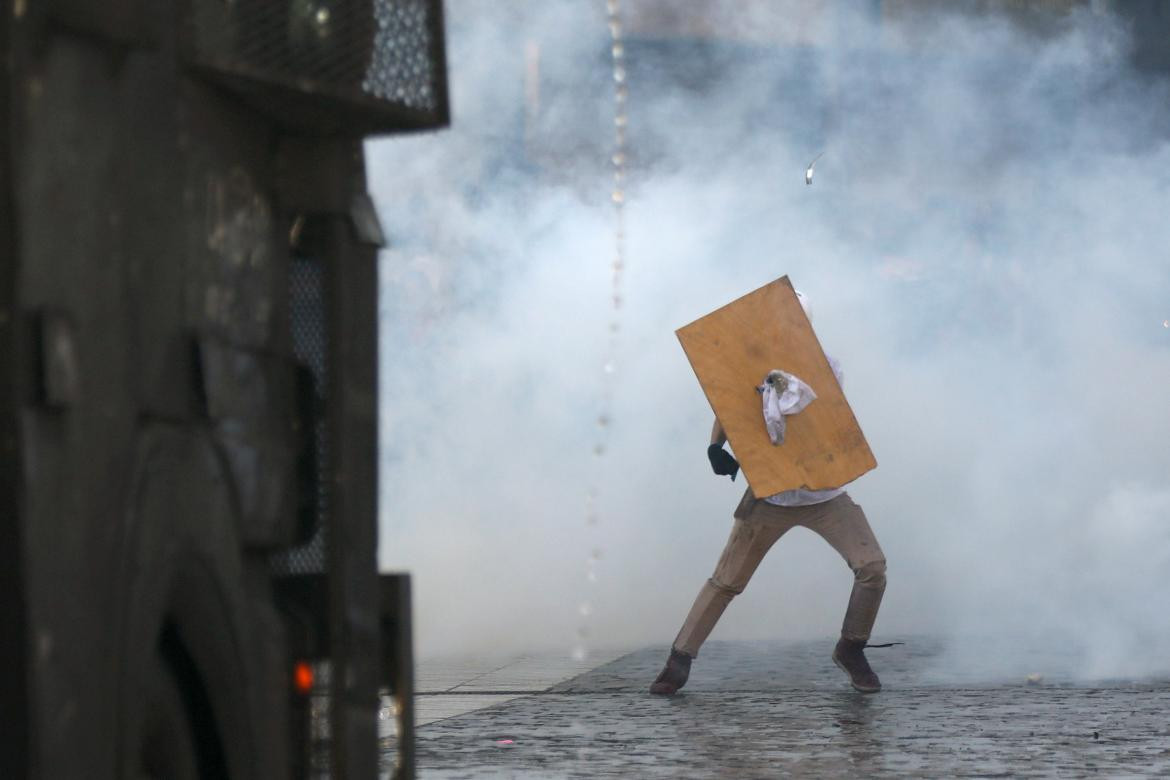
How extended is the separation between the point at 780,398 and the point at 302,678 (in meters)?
4.96

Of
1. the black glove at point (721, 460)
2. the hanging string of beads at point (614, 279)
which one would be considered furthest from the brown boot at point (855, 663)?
the hanging string of beads at point (614, 279)

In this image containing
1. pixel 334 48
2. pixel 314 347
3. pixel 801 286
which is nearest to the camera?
pixel 334 48

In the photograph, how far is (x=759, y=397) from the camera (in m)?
8.45

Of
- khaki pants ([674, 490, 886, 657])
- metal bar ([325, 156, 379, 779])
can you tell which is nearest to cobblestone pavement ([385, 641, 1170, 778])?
khaki pants ([674, 490, 886, 657])

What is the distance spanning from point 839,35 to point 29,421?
12.2 metres

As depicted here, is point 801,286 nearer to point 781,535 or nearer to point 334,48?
point 781,535

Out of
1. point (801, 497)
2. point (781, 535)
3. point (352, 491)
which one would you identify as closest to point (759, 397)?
point (801, 497)

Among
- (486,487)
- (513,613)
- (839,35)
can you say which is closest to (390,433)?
(486,487)

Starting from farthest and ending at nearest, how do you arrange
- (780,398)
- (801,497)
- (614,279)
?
(614,279) → (801,497) → (780,398)

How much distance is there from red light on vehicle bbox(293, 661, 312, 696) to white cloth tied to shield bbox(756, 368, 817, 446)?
191 inches

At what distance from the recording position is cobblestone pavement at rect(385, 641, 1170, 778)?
242 inches

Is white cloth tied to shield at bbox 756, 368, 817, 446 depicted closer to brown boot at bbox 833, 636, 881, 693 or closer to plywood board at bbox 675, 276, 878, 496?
plywood board at bbox 675, 276, 878, 496

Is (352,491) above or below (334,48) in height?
below

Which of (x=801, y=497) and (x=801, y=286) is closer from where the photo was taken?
(x=801, y=497)
